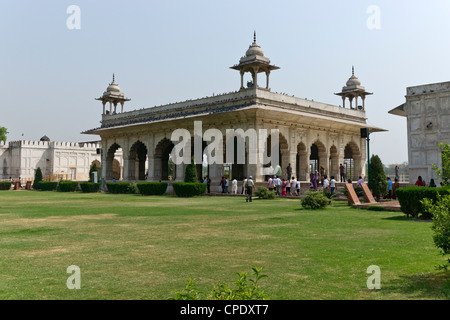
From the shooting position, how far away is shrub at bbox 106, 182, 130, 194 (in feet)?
94.0

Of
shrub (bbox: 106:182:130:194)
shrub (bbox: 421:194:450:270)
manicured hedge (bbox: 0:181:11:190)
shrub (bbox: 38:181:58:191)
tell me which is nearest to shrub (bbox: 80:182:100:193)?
shrub (bbox: 106:182:130:194)

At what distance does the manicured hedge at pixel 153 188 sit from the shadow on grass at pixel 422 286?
21.7 metres

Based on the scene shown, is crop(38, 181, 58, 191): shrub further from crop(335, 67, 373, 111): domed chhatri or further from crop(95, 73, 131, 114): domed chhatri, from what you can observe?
crop(335, 67, 373, 111): domed chhatri

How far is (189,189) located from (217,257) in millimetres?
17389

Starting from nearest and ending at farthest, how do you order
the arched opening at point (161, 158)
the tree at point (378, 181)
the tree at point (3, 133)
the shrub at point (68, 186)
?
the tree at point (378, 181), the arched opening at point (161, 158), the shrub at point (68, 186), the tree at point (3, 133)

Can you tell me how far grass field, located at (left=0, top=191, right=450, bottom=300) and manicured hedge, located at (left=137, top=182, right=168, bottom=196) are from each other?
15535mm

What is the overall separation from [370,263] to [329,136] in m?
26.1

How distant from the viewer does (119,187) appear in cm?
2902

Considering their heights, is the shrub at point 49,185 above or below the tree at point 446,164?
below

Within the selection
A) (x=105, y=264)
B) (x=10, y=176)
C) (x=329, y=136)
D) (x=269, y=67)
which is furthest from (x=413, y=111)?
(x=10, y=176)

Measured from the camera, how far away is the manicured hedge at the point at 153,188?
2577 centimetres
